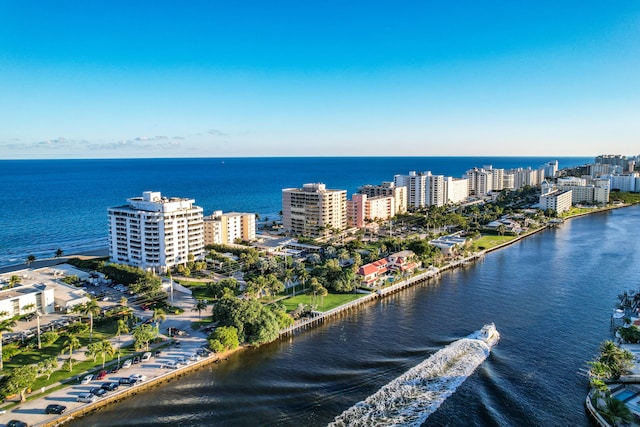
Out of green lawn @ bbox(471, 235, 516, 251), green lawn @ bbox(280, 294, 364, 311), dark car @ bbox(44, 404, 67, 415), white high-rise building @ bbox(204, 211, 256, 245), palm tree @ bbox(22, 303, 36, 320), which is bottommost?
dark car @ bbox(44, 404, 67, 415)

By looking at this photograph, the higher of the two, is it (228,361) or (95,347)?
(95,347)

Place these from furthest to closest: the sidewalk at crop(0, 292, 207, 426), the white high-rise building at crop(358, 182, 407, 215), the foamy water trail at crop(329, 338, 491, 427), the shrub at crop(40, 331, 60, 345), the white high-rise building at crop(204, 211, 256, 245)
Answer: the white high-rise building at crop(358, 182, 407, 215) → the white high-rise building at crop(204, 211, 256, 245) → the shrub at crop(40, 331, 60, 345) → the foamy water trail at crop(329, 338, 491, 427) → the sidewalk at crop(0, 292, 207, 426)

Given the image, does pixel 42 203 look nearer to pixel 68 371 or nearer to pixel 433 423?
pixel 68 371

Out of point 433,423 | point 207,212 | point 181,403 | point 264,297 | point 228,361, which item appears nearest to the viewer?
point 433,423

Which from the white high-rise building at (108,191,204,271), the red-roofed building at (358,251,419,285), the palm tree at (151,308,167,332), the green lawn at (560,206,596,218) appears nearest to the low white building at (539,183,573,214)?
the green lawn at (560,206,596,218)

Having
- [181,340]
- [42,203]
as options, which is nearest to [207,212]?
[42,203]

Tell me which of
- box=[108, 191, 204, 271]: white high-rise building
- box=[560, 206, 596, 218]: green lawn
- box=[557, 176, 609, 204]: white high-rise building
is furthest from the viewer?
box=[557, 176, 609, 204]: white high-rise building

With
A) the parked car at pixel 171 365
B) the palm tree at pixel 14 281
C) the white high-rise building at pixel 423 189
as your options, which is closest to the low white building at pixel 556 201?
the white high-rise building at pixel 423 189

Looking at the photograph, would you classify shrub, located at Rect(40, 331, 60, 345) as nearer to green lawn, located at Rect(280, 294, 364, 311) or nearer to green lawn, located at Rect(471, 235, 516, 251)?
green lawn, located at Rect(280, 294, 364, 311)
